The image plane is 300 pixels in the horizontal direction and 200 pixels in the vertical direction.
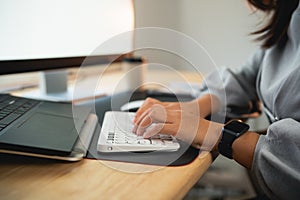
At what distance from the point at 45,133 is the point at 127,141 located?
130mm

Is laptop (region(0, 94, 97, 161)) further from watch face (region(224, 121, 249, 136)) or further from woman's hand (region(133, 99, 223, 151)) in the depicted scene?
watch face (region(224, 121, 249, 136))

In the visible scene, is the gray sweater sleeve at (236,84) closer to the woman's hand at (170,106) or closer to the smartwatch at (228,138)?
the woman's hand at (170,106)

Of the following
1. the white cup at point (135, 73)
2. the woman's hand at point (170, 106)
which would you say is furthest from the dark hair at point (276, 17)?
the white cup at point (135, 73)

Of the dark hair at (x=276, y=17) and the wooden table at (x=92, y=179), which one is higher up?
the dark hair at (x=276, y=17)

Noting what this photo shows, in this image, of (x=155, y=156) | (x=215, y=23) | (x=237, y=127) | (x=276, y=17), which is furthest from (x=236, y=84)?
(x=215, y=23)

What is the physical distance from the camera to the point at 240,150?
0.51 meters

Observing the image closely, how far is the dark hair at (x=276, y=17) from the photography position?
0.78 metres

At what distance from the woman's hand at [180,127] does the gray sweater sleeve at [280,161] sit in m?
0.08

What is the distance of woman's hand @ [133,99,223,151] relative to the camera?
1.69ft

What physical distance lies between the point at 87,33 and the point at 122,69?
446 mm

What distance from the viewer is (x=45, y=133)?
18.7 inches

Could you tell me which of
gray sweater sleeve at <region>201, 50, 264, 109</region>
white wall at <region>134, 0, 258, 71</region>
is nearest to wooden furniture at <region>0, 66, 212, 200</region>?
gray sweater sleeve at <region>201, 50, 264, 109</region>

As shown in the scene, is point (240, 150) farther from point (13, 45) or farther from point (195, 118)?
point (13, 45)

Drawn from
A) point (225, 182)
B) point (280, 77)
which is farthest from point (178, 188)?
point (225, 182)
